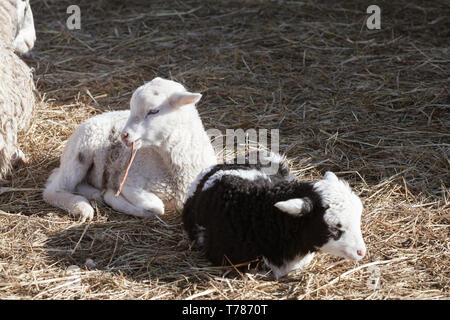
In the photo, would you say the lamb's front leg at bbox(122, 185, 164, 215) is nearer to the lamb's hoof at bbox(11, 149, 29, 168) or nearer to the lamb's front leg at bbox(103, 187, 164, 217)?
the lamb's front leg at bbox(103, 187, 164, 217)

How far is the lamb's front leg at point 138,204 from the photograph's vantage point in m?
4.58

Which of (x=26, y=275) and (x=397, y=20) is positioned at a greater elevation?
(x=397, y=20)

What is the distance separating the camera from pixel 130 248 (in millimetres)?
4230

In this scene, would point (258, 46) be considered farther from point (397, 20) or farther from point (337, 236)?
point (337, 236)

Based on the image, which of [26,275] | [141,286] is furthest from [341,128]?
[26,275]

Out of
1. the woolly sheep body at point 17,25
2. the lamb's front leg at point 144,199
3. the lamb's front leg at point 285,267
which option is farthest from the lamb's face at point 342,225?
the woolly sheep body at point 17,25

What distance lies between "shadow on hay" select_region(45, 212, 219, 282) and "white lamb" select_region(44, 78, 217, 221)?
0.13 metres

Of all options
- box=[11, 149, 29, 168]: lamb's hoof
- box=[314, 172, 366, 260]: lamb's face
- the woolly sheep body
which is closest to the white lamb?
box=[11, 149, 29, 168]: lamb's hoof

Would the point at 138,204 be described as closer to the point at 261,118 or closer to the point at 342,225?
the point at 342,225

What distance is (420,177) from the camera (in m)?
5.14

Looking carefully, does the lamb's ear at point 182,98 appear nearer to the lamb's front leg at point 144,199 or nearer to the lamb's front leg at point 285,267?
the lamb's front leg at point 144,199

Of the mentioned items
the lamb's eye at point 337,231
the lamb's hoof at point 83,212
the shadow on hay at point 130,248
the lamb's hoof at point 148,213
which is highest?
the lamb's eye at point 337,231

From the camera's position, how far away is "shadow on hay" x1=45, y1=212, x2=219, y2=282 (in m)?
3.97

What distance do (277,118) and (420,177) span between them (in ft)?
4.90
